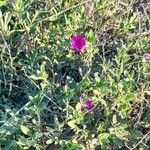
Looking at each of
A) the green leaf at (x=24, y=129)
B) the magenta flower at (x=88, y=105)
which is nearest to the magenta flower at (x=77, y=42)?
the magenta flower at (x=88, y=105)

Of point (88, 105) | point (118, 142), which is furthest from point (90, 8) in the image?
point (118, 142)

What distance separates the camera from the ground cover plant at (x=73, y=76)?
1.73 meters

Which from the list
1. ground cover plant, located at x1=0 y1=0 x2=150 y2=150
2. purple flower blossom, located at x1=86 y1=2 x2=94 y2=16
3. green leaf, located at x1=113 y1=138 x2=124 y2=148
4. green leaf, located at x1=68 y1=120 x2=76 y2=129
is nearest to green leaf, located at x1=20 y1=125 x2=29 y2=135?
ground cover plant, located at x1=0 y1=0 x2=150 y2=150

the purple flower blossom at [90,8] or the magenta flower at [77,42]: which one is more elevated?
the purple flower blossom at [90,8]

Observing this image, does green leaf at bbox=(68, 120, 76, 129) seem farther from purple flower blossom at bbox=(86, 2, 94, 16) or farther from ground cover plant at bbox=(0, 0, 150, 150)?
purple flower blossom at bbox=(86, 2, 94, 16)

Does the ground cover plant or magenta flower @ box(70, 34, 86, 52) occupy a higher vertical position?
magenta flower @ box(70, 34, 86, 52)

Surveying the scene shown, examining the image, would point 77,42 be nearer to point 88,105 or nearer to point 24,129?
point 88,105

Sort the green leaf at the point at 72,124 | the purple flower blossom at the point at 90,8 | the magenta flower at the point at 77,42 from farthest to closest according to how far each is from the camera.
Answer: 1. the purple flower blossom at the point at 90,8
2. the magenta flower at the point at 77,42
3. the green leaf at the point at 72,124

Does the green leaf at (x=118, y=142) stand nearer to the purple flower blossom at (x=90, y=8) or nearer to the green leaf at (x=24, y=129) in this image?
the green leaf at (x=24, y=129)

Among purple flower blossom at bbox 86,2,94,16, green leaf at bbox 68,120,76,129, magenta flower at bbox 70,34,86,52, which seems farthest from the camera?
purple flower blossom at bbox 86,2,94,16

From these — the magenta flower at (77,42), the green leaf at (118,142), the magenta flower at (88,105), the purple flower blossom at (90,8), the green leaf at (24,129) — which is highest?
the purple flower blossom at (90,8)

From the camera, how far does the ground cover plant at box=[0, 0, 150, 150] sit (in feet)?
5.68

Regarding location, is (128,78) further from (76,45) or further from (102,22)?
(102,22)

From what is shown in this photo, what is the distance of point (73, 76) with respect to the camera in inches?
78.8
